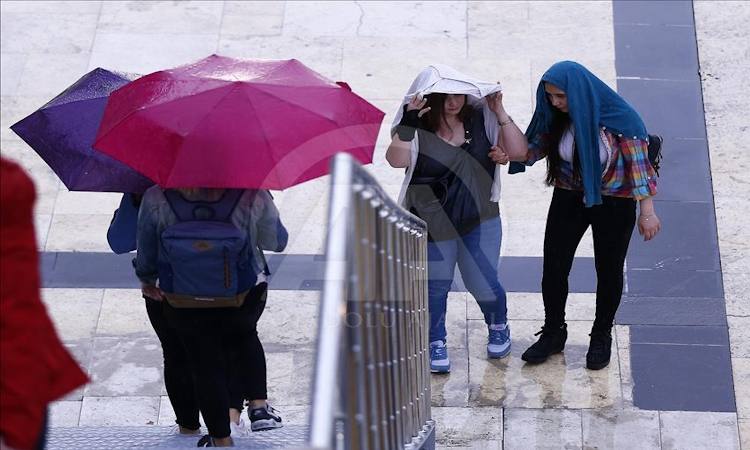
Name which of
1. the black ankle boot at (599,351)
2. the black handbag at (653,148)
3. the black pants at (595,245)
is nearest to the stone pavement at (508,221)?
the black ankle boot at (599,351)

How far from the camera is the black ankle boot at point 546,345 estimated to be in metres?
6.05

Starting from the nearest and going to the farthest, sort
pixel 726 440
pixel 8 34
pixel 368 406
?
pixel 368 406
pixel 726 440
pixel 8 34

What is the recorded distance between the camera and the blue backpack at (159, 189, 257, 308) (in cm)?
420

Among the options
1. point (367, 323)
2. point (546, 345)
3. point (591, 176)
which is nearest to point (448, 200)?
point (591, 176)

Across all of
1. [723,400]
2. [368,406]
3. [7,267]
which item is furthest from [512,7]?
[7,267]

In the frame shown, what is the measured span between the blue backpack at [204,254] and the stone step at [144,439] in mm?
646

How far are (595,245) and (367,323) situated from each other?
2587mm

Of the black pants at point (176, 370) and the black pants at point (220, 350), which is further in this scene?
the black pants at point (176, 370)

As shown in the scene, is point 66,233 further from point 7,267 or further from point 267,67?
point 7,267

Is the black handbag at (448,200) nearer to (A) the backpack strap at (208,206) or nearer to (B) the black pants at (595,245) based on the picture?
(B) the black pants at (595,245)

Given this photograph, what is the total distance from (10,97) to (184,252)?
14.5ft

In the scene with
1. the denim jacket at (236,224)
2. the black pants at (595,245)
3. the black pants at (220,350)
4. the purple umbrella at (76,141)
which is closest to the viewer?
the denim jacket at (236,224)

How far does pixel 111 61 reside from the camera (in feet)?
27.7

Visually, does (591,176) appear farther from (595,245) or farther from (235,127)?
(235,127)
